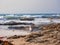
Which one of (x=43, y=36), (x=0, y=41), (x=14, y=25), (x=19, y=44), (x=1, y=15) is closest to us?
(x=0, y=41)

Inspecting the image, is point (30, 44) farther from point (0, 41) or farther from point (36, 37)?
point (0, 41)

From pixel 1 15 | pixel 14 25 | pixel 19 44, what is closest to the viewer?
pixel 19 44

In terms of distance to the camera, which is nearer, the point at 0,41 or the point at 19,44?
the point at 0,41

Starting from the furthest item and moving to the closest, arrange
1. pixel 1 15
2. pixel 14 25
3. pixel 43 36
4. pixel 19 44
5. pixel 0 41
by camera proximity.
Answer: pixel 1 15
pixel 14 25
pixel 43 36
pixel 19 44
pixel 0 41

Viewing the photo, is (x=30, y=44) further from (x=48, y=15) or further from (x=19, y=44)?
(x=48, y=15)

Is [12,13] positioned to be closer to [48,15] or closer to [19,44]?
[48,15]

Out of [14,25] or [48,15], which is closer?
[14,25]

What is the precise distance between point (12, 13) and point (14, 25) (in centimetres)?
144

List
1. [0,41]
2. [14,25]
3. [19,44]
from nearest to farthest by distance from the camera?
1. [0,41]
2. [19,44]
3. [14,25]

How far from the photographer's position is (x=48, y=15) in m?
4.40

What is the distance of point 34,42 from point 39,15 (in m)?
2.68

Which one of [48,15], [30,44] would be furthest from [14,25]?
[48,15]

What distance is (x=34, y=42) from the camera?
172cm

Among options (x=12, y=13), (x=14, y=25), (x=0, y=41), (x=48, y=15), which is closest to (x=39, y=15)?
(x=48, y=15)
